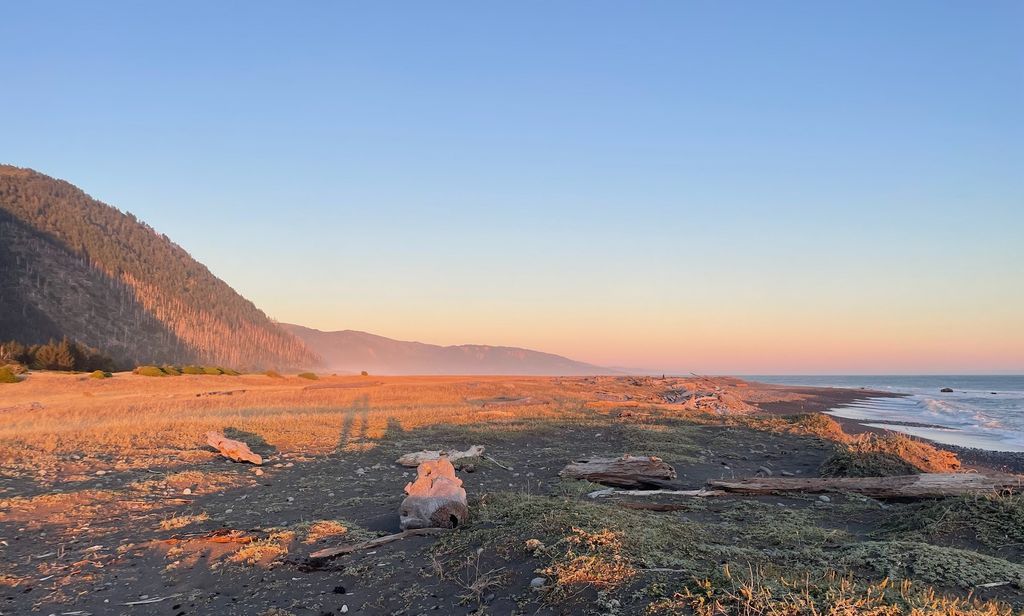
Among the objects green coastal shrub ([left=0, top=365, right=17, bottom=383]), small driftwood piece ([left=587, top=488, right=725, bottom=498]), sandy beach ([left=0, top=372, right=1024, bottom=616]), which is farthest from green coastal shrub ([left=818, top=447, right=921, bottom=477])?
green coastal shrub ([left=0, top=365, right=17, bottom=383])

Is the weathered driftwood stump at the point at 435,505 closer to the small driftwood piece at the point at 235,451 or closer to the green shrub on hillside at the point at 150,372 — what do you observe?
the small driftwood piece at the point at 235,451

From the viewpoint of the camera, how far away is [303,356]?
132625 millimetres

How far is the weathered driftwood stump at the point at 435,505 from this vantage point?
728 cm

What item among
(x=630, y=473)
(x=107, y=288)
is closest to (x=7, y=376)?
(x=630, y=473)

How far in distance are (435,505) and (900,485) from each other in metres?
6.78

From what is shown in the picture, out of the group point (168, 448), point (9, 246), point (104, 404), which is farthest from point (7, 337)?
point (168, 448)

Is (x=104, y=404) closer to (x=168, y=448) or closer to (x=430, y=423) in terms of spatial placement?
(x=168, y=448)

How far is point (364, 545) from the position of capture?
684 centimetres

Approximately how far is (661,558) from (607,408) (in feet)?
68.7

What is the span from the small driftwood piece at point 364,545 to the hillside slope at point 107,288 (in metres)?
74.5

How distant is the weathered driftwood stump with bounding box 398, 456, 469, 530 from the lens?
23.9ft

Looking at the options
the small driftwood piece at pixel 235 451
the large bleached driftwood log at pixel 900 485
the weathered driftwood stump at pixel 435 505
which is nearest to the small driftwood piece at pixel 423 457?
the small driftwood piece at pixel 235 451

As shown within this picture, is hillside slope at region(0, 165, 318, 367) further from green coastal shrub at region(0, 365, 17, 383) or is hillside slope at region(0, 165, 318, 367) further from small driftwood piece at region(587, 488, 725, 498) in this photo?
small driftwood piece at region(587, 488, 725, 498)

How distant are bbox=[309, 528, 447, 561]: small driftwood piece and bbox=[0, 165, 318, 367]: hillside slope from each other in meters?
74.5
